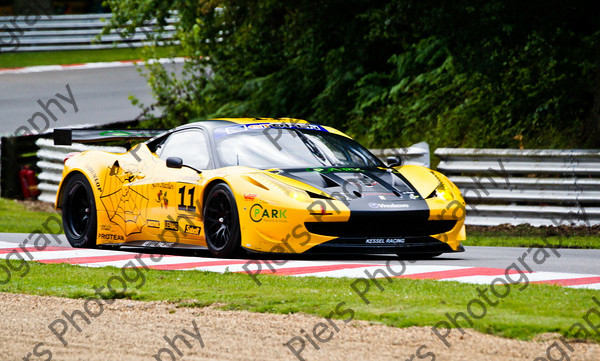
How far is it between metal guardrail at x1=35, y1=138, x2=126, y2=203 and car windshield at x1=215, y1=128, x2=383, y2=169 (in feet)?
24.4

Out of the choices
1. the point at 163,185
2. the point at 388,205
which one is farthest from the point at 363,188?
the point at 163,185

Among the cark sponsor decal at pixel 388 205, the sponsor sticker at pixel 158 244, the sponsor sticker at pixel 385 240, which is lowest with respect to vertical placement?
the sponsor sticker at pixel 158 244

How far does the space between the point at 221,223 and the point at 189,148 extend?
1.15 metres

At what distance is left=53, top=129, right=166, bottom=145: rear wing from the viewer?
10.4 metres

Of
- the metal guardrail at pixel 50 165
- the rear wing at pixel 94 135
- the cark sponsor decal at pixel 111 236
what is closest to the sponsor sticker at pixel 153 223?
the cark sponsor decal at pixel 111 236

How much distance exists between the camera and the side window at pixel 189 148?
9.43 meters

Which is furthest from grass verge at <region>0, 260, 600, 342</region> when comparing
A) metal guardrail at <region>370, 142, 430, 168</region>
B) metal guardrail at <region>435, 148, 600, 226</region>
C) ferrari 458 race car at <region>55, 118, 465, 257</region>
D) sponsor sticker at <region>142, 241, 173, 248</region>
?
metal guardrail at <region>370, 142, 430, 168</region>

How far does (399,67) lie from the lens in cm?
1825

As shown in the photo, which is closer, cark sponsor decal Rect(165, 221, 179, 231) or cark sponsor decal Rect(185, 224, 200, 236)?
cark sponsor decal Rect(185, 224, 200, 236)

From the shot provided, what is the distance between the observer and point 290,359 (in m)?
4.95

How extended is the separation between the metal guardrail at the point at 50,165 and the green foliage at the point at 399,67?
3.49 m

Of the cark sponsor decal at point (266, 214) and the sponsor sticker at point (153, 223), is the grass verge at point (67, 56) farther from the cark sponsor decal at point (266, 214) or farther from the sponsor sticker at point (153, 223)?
the cark sponsor decal at point (266, 214)

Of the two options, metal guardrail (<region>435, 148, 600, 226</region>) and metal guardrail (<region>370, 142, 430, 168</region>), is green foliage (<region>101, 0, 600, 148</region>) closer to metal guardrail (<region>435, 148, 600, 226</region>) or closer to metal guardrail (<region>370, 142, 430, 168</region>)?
metal guardrail (<region>435, 148, 600, 226</region>)

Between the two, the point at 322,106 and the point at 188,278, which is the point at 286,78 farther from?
the point at 188,278
